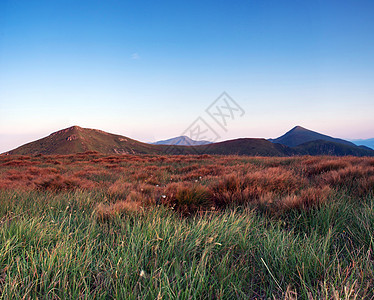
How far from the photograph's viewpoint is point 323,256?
1.48m

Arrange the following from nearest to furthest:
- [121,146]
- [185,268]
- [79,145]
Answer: [185,268] < [79,145] < [121,146]

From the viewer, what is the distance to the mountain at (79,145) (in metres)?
121

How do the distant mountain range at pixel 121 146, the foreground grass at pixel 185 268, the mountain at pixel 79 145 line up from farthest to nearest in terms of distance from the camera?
the mountain at pixel 79 145
the distant mountain range at pixel 121 146
the foreground grass at pixel 185 268

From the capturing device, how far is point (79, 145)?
4897 inches

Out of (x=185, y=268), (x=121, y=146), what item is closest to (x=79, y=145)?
(x=121, y=146)

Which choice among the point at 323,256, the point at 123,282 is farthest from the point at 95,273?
the point at 323,256

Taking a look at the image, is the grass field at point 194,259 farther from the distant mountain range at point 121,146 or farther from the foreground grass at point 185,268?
the distant mountain range at point 121,146

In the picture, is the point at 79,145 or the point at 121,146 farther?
the point at 121,146

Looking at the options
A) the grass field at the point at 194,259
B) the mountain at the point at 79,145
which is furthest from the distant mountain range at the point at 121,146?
the grass field at the point at 194,259

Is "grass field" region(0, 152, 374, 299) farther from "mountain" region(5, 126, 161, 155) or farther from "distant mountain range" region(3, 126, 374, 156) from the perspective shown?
"mountain" region(5, 126, 161, 155)

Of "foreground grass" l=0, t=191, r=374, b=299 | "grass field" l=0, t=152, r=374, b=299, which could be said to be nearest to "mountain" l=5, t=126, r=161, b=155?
"grass field" l=0, t=152, r=374, b=299

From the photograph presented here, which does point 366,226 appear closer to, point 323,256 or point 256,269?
point 323,256

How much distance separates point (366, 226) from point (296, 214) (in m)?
0.71

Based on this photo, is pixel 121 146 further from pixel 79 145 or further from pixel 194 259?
pixel 194 259
